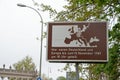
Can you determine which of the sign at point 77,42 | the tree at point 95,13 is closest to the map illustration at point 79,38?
the sign at point 77,42

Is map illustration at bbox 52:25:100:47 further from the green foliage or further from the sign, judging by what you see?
the green foliage

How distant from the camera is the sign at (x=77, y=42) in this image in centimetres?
1336

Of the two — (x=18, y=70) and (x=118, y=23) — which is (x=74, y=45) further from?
(x=18, y=70)

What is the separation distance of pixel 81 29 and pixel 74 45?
55 cm

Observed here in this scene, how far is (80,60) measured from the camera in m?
13.4

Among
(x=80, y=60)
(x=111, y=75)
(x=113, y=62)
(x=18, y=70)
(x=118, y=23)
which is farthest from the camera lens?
(x=18, y=70)

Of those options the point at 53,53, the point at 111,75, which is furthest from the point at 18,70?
the point at 53,53

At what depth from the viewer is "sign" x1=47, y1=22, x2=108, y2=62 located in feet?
43.8

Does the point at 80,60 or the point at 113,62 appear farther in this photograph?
the point at 113,62

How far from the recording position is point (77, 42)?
1355cm

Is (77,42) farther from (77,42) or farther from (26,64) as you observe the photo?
(26,64)

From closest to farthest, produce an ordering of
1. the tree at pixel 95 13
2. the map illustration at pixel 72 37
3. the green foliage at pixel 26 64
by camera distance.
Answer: the map illustration at pixel 72 37
the tree at pixel 95 13
the green foliage at pixel 26 64

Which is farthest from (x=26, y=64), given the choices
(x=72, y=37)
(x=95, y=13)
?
(x=72, y=37)

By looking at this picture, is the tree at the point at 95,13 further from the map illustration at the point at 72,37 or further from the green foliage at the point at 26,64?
the green foliage at the point at 26,64
